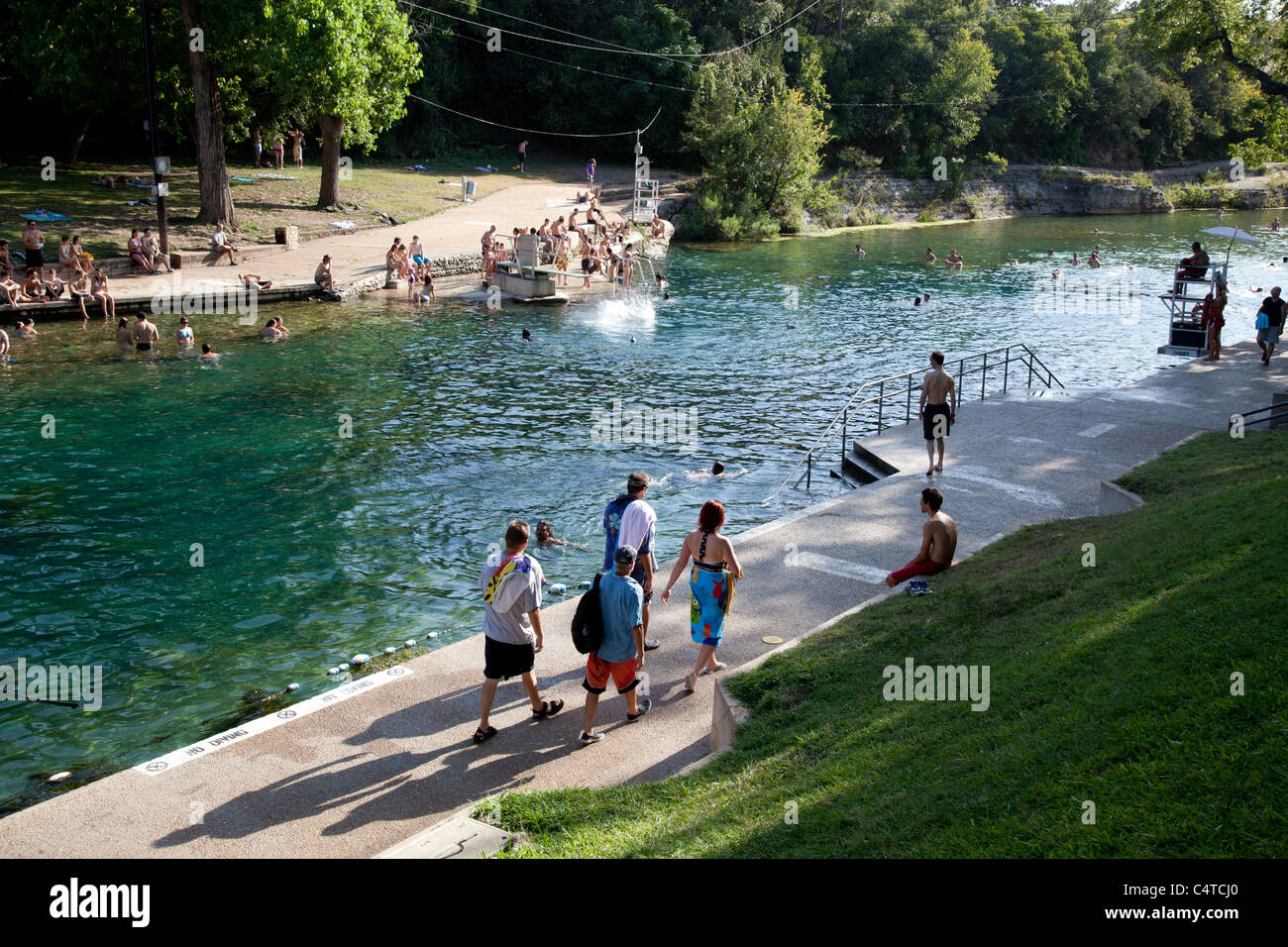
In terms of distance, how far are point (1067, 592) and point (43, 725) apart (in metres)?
9.98

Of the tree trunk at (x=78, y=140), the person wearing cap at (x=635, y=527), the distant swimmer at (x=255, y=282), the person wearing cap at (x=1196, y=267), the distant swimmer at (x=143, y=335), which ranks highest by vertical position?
the tree trunk at (x=78, y=140)

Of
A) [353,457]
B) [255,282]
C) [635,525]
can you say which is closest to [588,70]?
[255,282]

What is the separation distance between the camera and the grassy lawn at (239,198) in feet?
114

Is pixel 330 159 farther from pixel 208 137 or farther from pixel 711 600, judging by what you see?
pixel 711 600

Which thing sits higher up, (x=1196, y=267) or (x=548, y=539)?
(x=1196, y=267)

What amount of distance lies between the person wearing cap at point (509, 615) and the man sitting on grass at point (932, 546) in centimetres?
447

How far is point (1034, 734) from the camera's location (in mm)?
6254

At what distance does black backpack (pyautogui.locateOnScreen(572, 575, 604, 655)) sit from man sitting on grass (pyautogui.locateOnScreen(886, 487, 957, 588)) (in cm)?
410

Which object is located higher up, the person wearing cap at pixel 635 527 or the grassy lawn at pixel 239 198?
the grassy lawn at pixel 239 198

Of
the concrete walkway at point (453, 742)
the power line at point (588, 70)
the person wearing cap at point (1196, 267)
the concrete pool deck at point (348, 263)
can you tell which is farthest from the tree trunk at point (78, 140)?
the person wearing cap at point (1196, 267)

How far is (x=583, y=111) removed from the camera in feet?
223

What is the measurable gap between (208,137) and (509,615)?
32990 millimetres

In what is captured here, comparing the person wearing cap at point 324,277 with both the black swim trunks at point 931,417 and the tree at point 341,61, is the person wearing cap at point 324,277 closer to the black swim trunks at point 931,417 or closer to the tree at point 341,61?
the tree at point 341,61
